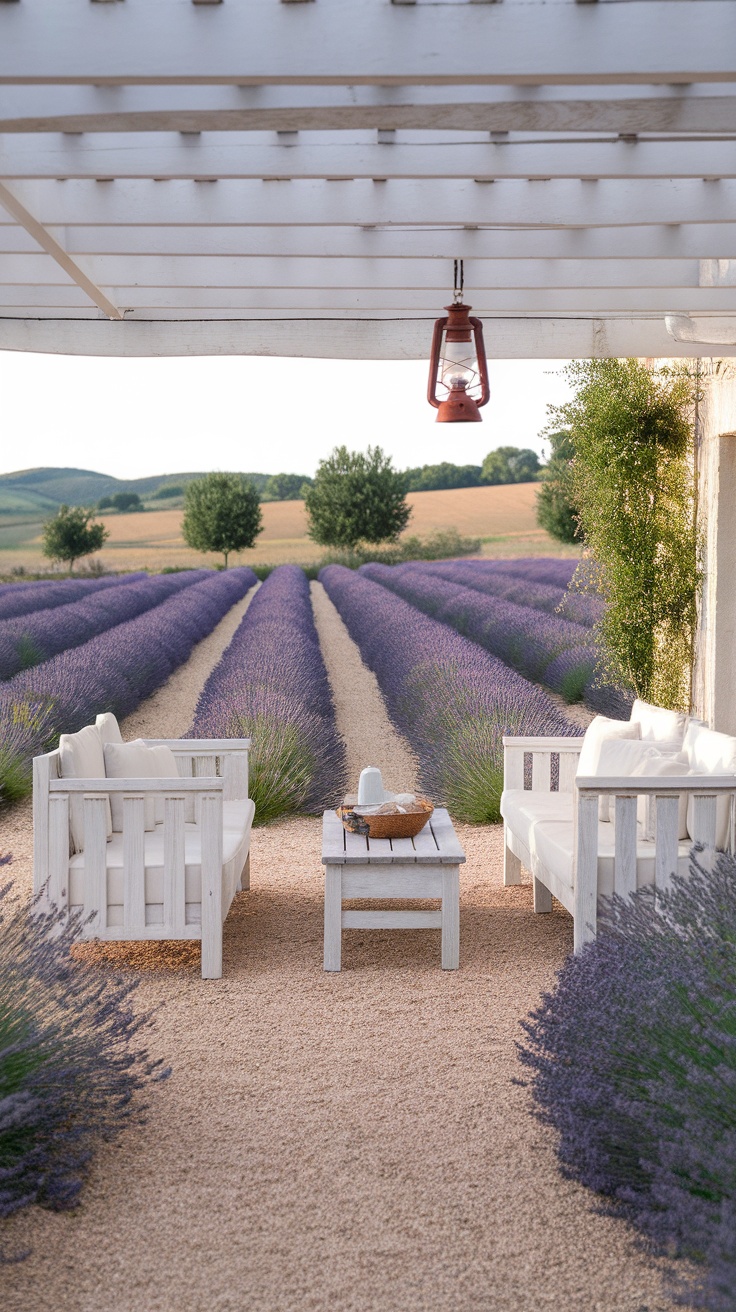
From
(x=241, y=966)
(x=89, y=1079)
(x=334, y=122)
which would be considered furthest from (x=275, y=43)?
(x=241, y=966)

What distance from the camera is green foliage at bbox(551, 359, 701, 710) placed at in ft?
23.3

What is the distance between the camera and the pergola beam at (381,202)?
13.1 ft

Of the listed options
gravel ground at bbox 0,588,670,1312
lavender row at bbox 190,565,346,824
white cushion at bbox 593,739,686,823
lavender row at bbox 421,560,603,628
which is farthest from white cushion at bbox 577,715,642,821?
lavender row at bbox 421,560,603,628

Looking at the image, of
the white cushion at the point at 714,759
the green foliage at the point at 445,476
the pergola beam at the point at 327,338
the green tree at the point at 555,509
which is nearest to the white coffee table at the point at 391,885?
the white cushion at the point at 714,759

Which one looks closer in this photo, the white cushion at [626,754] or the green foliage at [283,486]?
the white cushion at [626,754]

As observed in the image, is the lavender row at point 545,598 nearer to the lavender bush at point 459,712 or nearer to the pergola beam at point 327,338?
the lavender bush at point 459,712

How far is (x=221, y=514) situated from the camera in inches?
1966

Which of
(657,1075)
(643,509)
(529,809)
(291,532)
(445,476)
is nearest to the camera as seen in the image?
(657,1075)

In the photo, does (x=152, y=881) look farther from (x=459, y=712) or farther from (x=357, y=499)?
(x=357, y=499)

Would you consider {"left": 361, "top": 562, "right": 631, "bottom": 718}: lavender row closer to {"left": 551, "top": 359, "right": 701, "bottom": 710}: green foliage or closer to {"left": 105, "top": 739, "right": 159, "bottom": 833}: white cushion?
{"left": 551, "top": 359, "right": 701, "bottom": 710}: green foliage

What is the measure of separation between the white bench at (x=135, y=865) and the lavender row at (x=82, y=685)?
2.80 meters

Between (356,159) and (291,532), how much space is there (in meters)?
48.9

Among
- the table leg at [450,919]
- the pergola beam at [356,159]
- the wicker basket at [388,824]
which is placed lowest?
the table leg at [450,919]

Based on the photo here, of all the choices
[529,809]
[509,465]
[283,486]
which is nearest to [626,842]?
[529,809]
